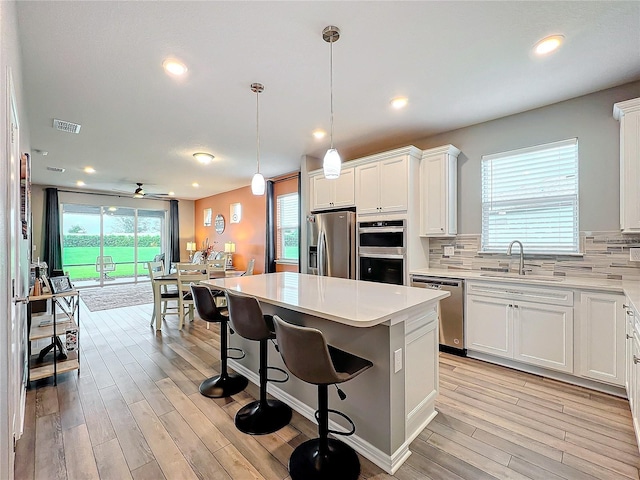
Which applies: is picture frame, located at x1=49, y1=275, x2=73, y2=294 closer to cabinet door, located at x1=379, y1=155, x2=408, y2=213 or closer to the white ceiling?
the white ceiling

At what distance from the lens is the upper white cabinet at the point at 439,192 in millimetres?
3549

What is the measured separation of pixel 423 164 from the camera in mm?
3713

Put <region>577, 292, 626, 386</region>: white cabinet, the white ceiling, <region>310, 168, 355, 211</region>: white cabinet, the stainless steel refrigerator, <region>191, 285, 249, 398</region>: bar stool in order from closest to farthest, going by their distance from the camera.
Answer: the white ceiling
<region>577, 292, 626, 386</region>: white cabinet
<region>191, 285, 249, 398</region>: bar stool
the stainless steel refrigerator
<region>310, 168, 355, 211</region>: white cabinet

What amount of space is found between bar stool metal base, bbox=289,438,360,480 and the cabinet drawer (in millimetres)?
2073

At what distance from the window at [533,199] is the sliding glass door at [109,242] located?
9.21 metres

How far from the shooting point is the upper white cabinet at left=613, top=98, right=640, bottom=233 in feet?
7.84

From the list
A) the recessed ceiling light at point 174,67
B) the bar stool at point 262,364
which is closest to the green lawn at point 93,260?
the recessed ceiling light at point 174,67

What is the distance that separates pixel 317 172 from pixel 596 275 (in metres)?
3.51

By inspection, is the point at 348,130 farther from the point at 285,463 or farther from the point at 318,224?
the point at 285,463

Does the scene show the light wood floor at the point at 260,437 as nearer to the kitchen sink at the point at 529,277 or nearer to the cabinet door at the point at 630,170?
the kitchen sink at the point at 529,277

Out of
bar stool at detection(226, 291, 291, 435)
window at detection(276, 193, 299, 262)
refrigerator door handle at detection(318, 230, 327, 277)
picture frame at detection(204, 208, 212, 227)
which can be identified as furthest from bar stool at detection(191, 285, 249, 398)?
picture frame at detection(204, 208, 212, 227)

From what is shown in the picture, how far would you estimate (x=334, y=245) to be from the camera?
4168 millimetres

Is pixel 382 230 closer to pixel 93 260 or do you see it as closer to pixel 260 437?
pixel 260 437

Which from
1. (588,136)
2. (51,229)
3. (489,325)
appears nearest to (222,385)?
(489,325)
